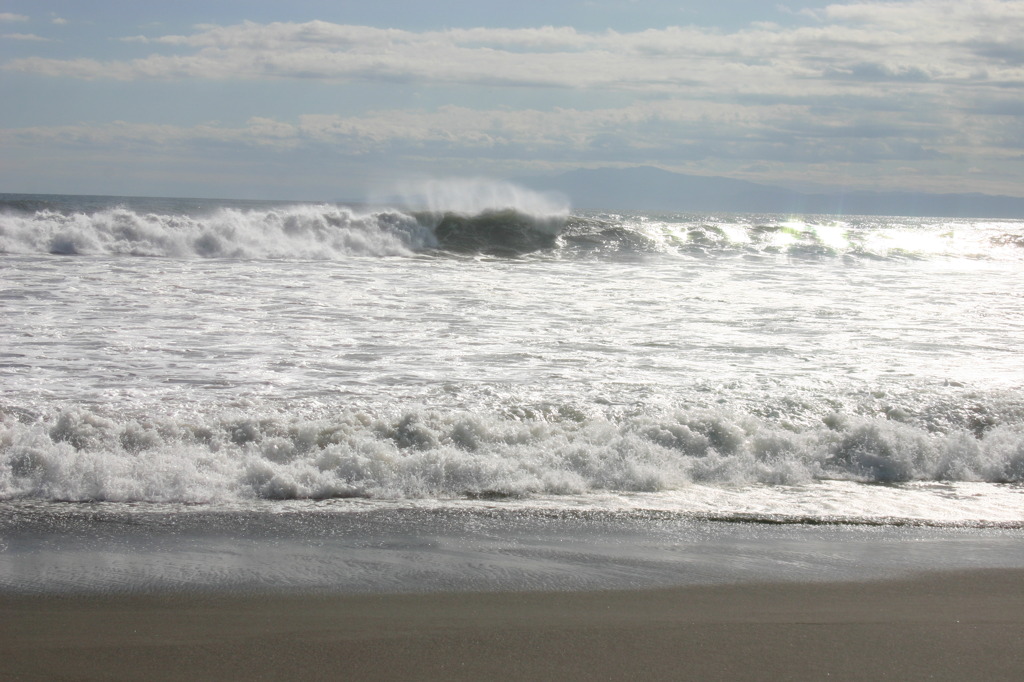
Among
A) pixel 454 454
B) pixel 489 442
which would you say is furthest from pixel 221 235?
pixel 454 454

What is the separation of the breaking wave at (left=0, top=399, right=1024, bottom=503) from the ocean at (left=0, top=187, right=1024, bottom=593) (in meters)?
0.02

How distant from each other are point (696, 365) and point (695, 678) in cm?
575

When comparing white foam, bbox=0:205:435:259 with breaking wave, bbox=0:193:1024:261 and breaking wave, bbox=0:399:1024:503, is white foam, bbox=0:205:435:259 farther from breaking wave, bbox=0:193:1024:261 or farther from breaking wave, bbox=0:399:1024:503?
breaking wave, bbox=0:399:1024:503

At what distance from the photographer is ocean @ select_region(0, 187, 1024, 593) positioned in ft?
14.5

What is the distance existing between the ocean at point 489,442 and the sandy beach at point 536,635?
0.73 ft

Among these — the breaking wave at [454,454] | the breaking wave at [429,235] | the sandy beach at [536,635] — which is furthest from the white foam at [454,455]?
the breaking wave at [429,235]

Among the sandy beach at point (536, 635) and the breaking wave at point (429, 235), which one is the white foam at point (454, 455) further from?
the breaking wave at point (429, 235)

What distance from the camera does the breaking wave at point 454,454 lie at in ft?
17.7

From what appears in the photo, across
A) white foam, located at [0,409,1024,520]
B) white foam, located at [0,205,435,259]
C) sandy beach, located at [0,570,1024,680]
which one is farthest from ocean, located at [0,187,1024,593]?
white foam, located at [0,205,435,259]

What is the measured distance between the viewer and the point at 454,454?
5.86 meters

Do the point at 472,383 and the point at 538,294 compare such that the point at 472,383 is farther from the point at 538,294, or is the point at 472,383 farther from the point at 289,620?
the point at 538,294

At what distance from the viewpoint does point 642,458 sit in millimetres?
6051

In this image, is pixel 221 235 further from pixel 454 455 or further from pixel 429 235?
pixel 454 455

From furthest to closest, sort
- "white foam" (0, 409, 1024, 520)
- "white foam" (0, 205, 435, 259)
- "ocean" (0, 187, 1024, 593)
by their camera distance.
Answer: "white foam" (0, 205, 435, 259) → "white foam" (0, 409, 1024, 520) → "ocean" (0, 187, 1024, 593)
